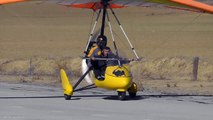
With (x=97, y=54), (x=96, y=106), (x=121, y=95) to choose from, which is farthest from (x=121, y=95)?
(x=96, y=106)

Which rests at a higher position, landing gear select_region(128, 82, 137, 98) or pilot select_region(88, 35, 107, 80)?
pilot select_region(88, 35, 107, 80)

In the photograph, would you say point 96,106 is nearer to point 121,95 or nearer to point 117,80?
point 117,80

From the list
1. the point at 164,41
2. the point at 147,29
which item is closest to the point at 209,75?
the point at 164,41

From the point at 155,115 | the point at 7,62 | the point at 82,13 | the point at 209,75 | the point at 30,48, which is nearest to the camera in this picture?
the point at 155,115

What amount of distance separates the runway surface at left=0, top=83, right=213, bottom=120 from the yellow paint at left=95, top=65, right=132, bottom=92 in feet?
1.15

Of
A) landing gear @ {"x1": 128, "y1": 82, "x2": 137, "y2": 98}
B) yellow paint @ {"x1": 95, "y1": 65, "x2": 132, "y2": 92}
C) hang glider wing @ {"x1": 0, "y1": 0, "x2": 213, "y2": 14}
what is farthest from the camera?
landing gear @ {"x1": 128, "y1": 82, "x2": 137, "y2": 98}

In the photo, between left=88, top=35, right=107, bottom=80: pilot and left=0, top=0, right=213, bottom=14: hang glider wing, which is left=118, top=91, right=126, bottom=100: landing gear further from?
left=0, top=0, right=213, bottom=14: hang glider wing

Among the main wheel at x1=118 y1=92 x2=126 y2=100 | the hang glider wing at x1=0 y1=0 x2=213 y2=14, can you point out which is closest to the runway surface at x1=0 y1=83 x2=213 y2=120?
the main wheel at x1=118 y1=92 x2=126 y2=100

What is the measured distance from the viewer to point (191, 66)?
2939 centimetres

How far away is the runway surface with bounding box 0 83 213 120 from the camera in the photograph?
1822 centimetres

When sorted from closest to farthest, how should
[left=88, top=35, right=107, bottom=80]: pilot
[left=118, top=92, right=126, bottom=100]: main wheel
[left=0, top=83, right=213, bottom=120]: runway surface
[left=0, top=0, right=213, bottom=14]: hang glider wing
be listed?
[left=0, top=83, right=213, bottom=120]: runway surface
[left=118, top=92, right=126, bottom=100]: main wheel
[left=0, top=0, right=213, bottom=14]: hang glider wing
[left=88, top=35, right=107, bottom=80]: pilot

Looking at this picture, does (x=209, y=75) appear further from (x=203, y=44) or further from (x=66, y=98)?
Answer: (x=203, y=44)

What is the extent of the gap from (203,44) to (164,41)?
13.2ft

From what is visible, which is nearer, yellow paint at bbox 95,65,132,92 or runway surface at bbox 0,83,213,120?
runway surface at bbox 0,83,213,120
